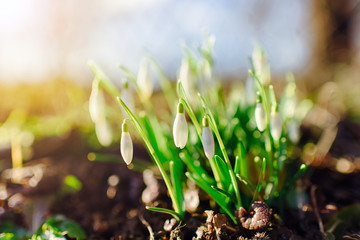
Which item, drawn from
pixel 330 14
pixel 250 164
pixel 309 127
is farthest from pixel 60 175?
pixel 330 14

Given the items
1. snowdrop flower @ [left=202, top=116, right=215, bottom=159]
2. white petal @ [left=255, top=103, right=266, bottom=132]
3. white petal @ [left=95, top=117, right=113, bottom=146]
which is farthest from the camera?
white petal @ [left=95, top=117, right=113, bottom=146]

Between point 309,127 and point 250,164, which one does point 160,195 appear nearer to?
point 250,164

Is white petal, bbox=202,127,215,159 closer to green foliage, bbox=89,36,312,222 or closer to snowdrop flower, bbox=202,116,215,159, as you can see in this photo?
snowdrop flower, bbox=202,116,215,159

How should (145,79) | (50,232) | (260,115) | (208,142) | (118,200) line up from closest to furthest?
(208,142) → (260,115) → (50,232) → (145,79) → (118,200)

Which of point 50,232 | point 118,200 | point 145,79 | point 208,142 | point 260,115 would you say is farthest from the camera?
point 118,200

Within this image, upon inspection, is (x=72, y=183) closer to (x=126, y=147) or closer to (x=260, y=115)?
(x=126, y=147)

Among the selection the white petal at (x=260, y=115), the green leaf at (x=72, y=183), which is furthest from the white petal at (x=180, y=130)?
the green leaf at (x=72, y=183)

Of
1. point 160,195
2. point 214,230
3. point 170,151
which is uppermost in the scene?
point 170,151

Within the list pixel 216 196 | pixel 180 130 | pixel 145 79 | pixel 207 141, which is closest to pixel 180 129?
pixel 180 130

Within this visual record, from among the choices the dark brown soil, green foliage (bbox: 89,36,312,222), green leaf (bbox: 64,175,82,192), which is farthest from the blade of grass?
green leaf (bbox: 64,175,82,192)

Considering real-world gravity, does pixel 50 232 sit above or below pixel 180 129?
below

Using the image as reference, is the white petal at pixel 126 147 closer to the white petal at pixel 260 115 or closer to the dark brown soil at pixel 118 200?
the dark brown soil at pixel 118 200
